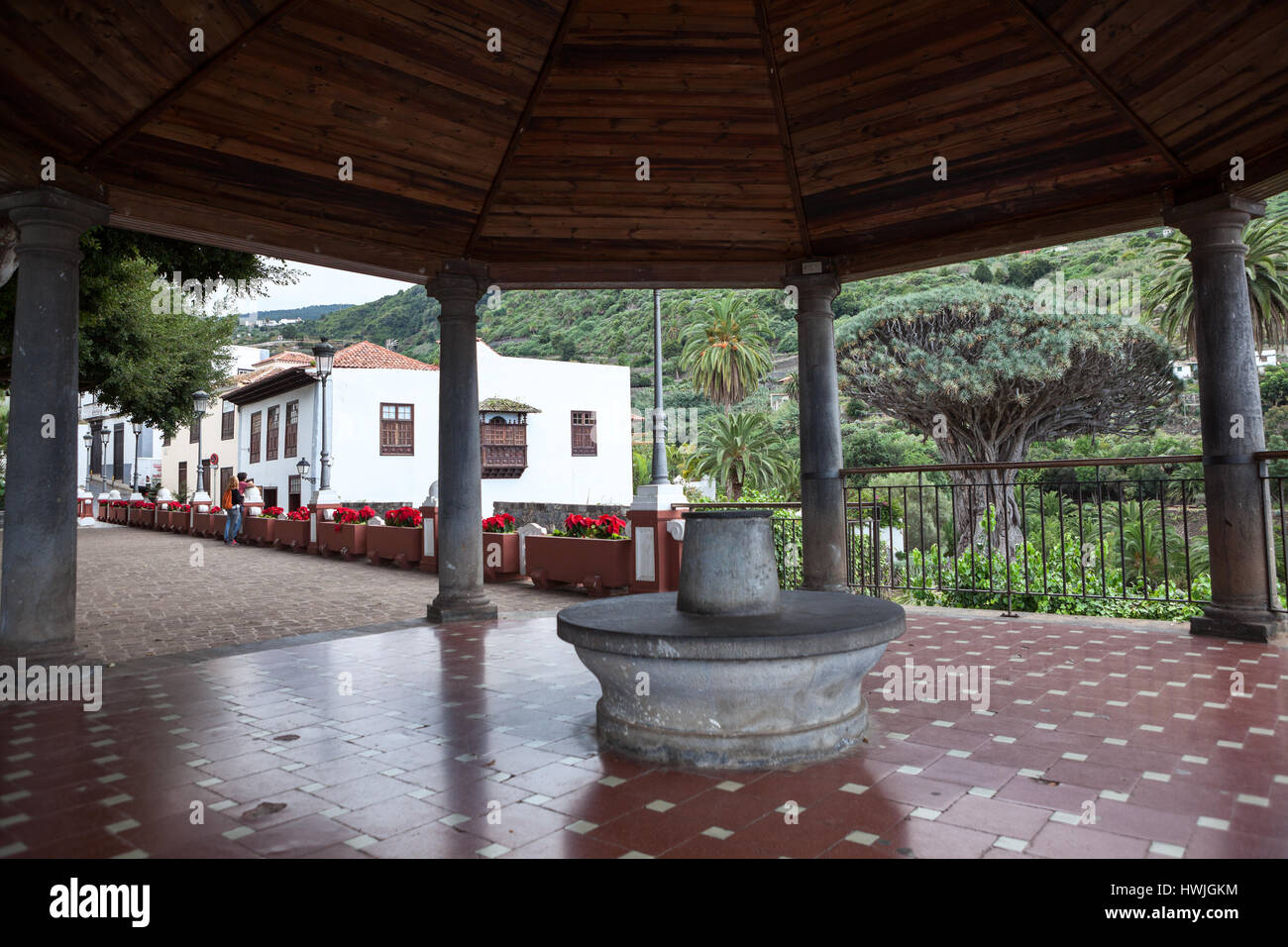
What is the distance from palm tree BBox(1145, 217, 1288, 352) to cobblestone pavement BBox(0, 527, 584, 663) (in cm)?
1548

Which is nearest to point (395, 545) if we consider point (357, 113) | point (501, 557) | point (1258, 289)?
point (501, 557)

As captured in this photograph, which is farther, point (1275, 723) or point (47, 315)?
point (47, 315)

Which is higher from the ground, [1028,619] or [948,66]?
[948,66]

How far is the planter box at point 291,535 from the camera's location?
18.0 m

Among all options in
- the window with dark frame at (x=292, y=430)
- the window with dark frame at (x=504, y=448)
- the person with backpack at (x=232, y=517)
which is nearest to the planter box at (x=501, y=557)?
the person with backpack at (x=232, y=517)

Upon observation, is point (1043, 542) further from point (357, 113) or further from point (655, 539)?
point (357, 113)

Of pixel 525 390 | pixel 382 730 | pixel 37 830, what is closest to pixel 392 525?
pixel 382 730

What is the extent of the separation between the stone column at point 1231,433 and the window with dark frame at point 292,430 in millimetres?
30059

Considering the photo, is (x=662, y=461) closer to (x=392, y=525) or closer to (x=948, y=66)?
(x=392, y=525)

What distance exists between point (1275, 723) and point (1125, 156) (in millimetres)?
4126

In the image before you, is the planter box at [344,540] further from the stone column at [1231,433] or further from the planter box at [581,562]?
the stone column at [1231,433]

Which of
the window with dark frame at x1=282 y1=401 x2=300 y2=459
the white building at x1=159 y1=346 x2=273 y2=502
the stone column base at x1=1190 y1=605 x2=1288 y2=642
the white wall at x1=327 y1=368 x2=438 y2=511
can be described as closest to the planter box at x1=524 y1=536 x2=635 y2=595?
the stone column base at x1=1190 y1=605 x2=1288 y2=642

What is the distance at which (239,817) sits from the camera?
292 centimetres
